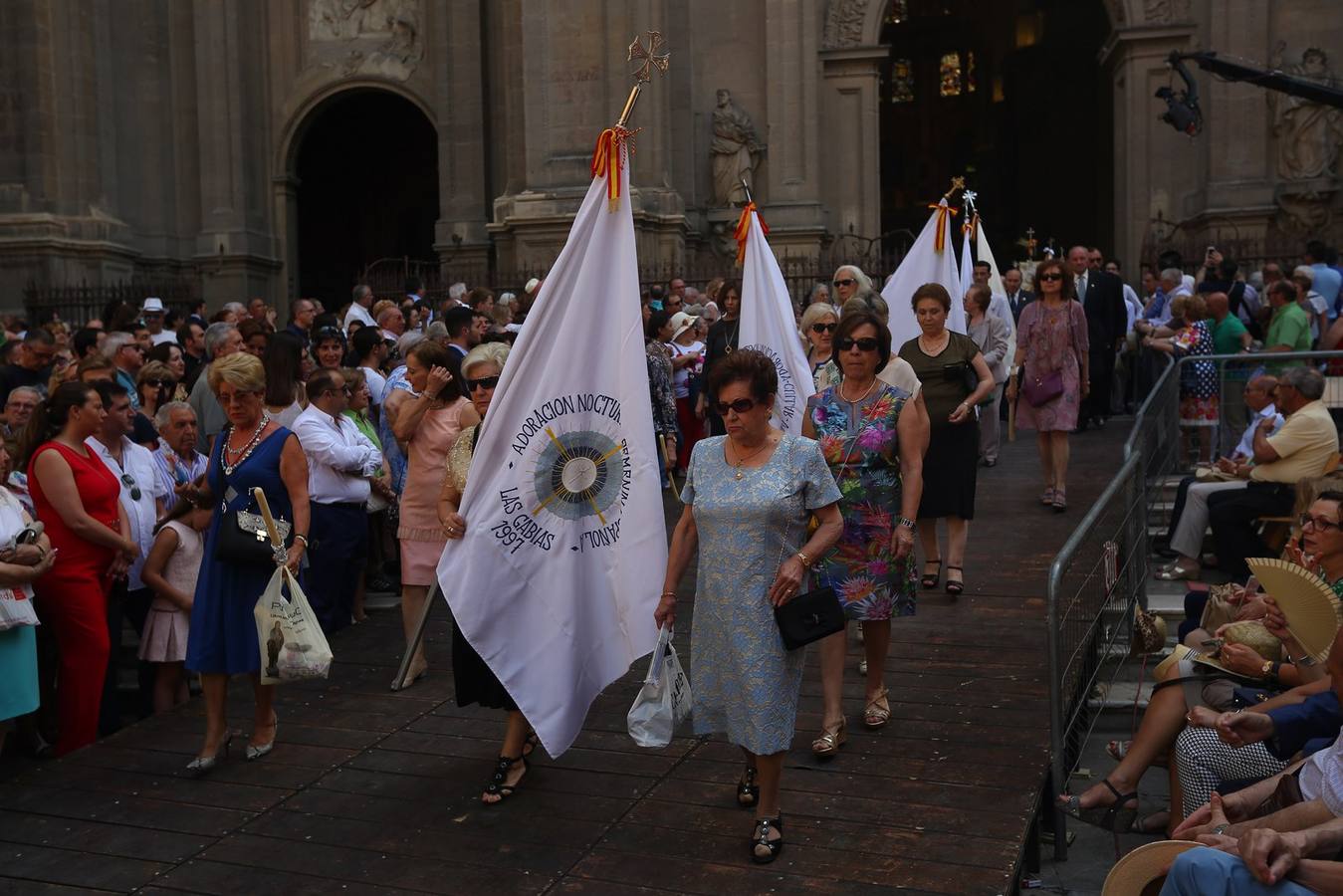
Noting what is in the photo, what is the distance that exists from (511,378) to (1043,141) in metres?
34.7

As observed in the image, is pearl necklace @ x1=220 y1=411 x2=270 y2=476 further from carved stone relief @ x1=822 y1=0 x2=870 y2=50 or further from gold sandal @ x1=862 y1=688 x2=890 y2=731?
carved stone relief @ x1=822 y1=0 x2=870 y2=50

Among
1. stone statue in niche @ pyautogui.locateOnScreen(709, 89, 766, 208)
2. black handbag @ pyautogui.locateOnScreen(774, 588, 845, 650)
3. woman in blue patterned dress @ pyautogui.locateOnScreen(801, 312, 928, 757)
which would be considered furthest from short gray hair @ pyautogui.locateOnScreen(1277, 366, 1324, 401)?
stone statue in niche @ pyautogui.locateOnScreen(709, 89, 766, 208)

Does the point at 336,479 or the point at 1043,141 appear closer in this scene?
the point at 336,479

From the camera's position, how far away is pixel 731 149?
2356 cm

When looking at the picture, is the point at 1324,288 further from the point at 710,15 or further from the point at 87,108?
the point at 87,108

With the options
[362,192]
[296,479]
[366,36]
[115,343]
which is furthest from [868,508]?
[362,192]

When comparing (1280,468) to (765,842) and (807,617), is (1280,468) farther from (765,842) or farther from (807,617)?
(765,842)

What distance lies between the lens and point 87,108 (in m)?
23.8

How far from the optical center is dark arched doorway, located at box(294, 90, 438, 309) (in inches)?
1202

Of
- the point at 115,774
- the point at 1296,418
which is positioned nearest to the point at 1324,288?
the point at 1296,418

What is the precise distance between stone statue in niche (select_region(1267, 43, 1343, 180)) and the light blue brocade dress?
19.2 meters

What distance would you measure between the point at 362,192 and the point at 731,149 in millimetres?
11944

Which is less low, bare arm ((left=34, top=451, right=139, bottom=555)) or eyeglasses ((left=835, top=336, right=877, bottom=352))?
eyeglasses ((left=835, top=336, right=877, bottom=352))

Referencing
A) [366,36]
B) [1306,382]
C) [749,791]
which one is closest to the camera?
[749,791]
